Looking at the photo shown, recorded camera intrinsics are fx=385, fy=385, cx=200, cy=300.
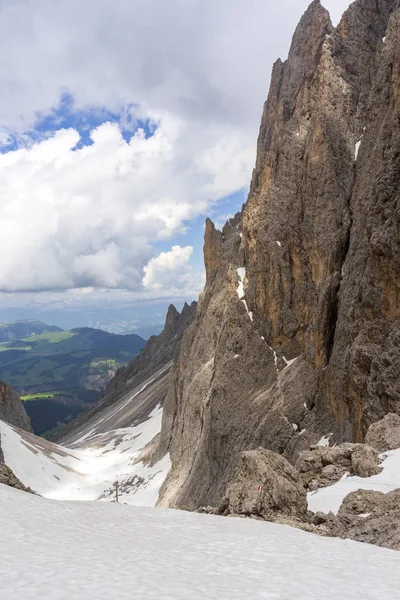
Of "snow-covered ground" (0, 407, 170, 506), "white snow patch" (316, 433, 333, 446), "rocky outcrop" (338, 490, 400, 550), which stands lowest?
"snow-covered ground" (0, 407, 170, 506)

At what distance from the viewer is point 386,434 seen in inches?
843

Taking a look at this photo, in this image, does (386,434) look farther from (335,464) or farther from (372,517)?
(372,517)

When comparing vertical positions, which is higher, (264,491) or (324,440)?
(264,491)

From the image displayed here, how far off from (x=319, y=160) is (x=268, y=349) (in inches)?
899

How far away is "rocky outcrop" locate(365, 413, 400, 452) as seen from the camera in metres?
20.3

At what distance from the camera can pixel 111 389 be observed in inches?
7234

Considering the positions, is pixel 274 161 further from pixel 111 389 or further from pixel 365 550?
pixel 111 389

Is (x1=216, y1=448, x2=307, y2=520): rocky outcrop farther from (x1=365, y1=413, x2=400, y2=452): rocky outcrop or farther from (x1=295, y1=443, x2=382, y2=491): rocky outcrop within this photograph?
(x1=365, y1=413, x2=400, y2=452): rocky outcrop

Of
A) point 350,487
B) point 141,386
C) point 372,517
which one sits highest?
point 372,517

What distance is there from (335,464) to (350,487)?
3.03 m

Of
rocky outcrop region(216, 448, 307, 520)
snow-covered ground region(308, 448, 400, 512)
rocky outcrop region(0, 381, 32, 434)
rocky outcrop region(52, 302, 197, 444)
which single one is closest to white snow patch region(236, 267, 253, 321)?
snow-covered ground region(308, 448, 400, 512)

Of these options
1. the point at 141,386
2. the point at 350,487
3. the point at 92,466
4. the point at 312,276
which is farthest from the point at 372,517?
the point at 141,386

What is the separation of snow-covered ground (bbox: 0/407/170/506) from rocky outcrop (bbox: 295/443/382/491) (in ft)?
167

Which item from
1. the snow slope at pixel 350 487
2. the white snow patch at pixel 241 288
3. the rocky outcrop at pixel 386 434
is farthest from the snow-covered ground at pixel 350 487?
the white snow patch at pixel 241 288
